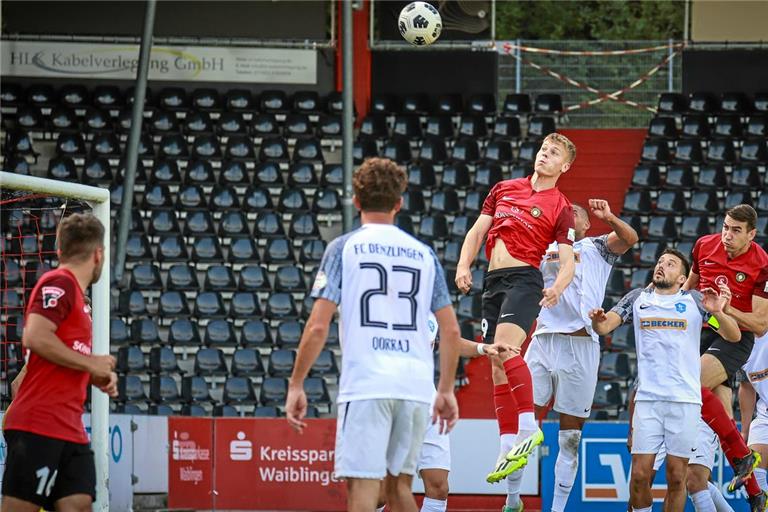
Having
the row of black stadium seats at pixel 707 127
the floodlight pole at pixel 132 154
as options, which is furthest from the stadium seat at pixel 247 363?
the row of black stadium seats at pixel 707 127

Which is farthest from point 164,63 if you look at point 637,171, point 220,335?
point 637,171

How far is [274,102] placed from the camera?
2131 centimetres

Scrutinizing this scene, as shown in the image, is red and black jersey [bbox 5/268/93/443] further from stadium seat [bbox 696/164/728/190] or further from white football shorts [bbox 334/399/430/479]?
stadium seat [bbox 696/164/728/190]

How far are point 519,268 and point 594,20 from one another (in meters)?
22.2

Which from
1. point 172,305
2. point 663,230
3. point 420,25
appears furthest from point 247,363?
point 663,230

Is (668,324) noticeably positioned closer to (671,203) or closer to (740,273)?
(740,273)

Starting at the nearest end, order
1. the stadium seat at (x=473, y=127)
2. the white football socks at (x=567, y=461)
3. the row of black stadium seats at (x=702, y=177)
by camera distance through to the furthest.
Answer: the white football socks at (x=567, y=461) → the row of black stadium seats at (x=702, y=177) → the stadium seat at (x=473, y=127)

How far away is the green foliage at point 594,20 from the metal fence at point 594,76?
7.42 meters

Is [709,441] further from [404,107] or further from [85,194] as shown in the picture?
[404,107]

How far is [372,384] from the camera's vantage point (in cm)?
643

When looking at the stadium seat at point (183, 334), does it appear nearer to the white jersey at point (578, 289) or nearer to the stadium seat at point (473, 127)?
the stadium seat at point (473, 127)

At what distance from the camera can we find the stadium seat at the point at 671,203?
19.2 meters

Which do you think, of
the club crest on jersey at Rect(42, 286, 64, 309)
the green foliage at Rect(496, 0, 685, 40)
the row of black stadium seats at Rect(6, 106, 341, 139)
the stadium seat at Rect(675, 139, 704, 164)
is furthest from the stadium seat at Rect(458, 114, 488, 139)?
the club crest on jersey at Rect(42, 286, 64, 309)

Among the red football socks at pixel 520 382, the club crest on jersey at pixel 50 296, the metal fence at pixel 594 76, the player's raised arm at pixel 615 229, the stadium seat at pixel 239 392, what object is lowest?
the stadium seat at pixel 239 392
